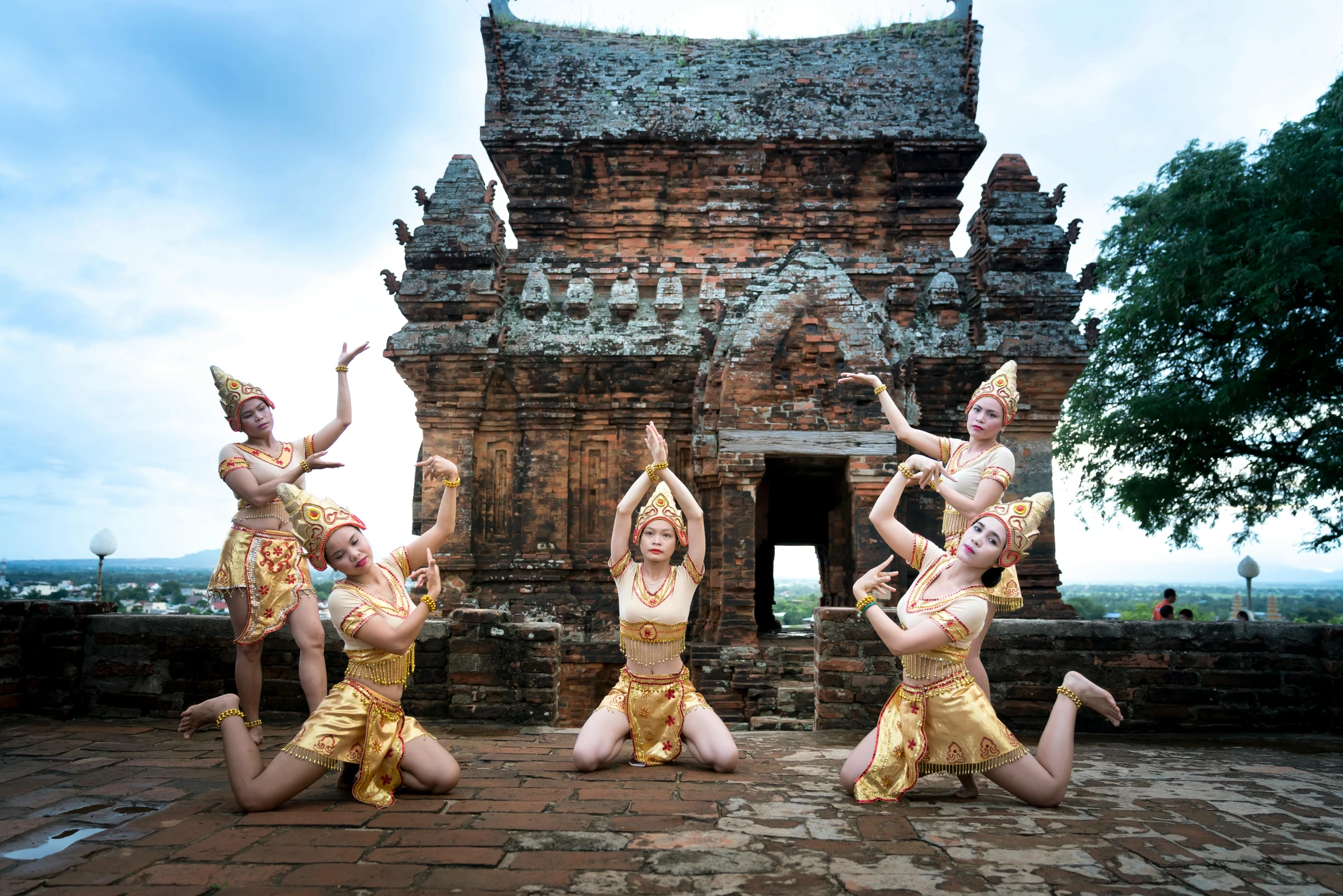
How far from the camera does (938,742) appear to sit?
13.2 ft

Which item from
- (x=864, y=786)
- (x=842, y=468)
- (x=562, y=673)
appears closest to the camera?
(x=864, y=786)

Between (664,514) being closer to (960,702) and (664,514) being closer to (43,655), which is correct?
(960,702)

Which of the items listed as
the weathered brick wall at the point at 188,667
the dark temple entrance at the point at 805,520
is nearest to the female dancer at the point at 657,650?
the weathered brick wall at the point at 188,667

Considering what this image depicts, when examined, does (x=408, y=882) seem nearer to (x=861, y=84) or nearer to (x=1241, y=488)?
(x=861, y=84)

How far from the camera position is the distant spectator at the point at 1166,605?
11070mm

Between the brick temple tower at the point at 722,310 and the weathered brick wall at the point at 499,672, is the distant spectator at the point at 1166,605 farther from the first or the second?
the weathered brick wall at the point at 499,672

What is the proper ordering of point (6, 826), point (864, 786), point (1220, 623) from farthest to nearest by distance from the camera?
point (1220, 623) < point (864, 786) < point (6, 826)

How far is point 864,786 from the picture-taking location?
4062mm

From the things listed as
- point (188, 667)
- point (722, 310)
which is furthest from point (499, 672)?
point (722, 310)

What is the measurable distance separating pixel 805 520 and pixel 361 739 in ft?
33.9

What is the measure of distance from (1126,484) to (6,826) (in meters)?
14.6

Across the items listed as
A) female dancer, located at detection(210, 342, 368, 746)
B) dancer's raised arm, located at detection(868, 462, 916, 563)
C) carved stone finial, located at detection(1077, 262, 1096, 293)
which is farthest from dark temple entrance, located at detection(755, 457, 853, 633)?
female dancer, located at detection(210, 342, 368, 746)

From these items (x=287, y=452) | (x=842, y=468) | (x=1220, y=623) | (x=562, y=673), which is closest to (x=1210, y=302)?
(x=842, y=468)

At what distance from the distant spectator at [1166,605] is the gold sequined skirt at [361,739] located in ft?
33.3
